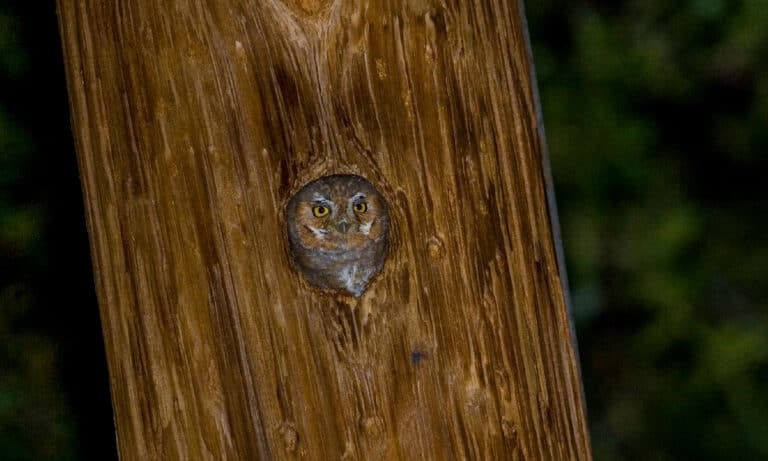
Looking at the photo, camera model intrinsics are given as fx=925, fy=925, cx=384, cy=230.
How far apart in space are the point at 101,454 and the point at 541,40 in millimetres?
1089

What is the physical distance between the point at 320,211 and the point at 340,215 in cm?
3

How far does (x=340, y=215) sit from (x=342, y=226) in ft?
0.05

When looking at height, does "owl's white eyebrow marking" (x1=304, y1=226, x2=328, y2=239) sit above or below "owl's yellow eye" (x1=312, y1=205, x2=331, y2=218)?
below

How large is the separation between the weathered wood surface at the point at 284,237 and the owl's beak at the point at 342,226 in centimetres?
7

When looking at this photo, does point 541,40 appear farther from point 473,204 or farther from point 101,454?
point 101,454

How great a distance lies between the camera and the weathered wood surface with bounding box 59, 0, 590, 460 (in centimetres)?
109

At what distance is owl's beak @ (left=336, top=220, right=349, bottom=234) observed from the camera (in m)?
1.13

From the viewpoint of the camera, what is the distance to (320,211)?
116 cm

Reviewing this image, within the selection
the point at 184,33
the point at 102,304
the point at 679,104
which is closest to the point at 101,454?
the point at 102,304

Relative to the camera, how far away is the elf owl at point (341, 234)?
1.09 metres

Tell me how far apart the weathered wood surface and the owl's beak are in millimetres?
67

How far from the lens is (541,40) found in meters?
1.79

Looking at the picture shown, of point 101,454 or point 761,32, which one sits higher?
point 761,32

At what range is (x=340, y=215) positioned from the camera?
1147 mm
